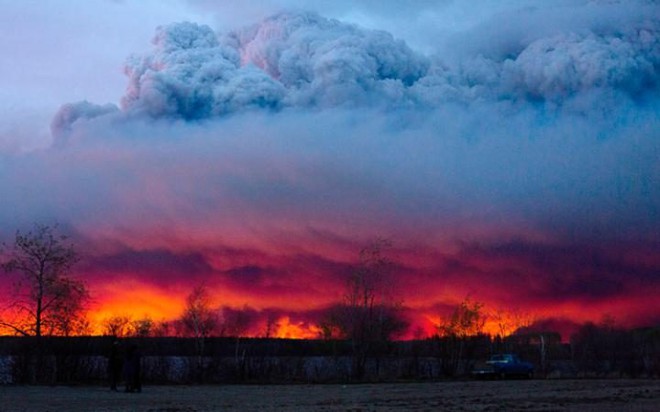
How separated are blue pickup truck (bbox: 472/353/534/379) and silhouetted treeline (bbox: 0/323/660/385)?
9.61 feet

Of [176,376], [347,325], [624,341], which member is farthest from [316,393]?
[624,341]

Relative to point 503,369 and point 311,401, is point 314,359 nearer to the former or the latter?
point 503,369

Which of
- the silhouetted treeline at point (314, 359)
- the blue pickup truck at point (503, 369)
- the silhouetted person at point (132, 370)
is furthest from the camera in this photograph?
the blue pickup truck at point (503, 369)

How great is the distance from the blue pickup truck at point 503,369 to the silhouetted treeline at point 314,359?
293cm

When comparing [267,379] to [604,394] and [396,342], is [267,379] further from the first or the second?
[604,394]

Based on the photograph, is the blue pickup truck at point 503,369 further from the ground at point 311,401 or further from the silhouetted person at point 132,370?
the silhouetted person at point 132,370

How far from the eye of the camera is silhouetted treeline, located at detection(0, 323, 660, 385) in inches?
1813

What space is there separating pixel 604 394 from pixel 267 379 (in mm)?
21228

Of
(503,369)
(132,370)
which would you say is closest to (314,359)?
(503,369)

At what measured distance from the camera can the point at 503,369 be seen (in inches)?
2261

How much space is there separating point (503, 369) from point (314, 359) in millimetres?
12753

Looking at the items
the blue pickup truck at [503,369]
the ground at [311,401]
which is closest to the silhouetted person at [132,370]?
the ground at [311,401]

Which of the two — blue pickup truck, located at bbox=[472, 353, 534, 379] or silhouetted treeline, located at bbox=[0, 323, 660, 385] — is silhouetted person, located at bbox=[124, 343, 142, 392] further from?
blue pickup truck, located at bbox=[472, 353, 534, 379]

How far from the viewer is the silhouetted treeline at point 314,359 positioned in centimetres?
4606
